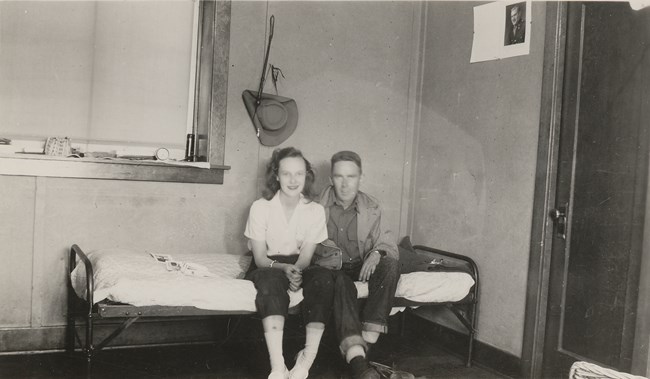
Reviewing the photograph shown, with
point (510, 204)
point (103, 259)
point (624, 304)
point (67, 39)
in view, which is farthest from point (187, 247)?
point (624, 304)

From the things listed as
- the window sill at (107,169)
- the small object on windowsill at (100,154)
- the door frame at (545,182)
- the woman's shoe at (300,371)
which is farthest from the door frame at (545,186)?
the small object on windowsill at (100,154)

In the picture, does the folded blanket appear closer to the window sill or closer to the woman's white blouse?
the woman's white blouse

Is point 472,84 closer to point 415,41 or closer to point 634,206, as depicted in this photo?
point 415,41

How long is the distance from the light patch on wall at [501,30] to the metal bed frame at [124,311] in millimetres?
1247

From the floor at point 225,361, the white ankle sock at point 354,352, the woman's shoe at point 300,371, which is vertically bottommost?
the floor at point 225,361

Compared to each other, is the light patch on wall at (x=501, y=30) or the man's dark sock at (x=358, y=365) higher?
the light patch on wall at (x=501, y=30)

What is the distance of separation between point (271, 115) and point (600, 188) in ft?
6.55

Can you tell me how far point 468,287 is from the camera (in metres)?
3.62

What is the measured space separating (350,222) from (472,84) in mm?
1185

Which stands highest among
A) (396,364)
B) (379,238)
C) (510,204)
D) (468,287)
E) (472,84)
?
(472,84)

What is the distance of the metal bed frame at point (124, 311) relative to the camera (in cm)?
285

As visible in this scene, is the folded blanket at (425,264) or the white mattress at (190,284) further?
the folded blanket at (425,264)

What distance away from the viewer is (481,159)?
381 cm

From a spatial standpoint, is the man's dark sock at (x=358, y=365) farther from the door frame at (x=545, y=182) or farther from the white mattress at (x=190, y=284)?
the door frame at (x=545, y=182)
